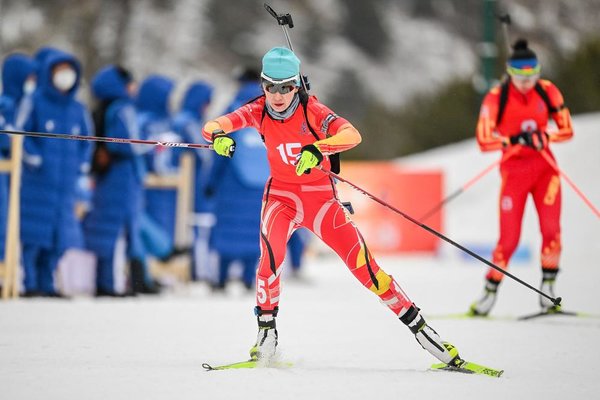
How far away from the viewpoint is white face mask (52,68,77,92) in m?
10.5

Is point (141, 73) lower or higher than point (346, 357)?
higher

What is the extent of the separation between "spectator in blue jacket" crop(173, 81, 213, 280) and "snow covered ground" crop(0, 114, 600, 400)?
670 millimetres

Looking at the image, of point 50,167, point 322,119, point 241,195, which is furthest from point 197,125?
point 322,119

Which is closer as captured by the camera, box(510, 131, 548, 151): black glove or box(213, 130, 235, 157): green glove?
box(213, 130, 235, 157): green glove

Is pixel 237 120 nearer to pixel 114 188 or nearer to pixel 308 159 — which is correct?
pixel 308 159

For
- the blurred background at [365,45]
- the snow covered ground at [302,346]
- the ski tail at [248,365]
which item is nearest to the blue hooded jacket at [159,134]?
the snow covered ground at [302,346]

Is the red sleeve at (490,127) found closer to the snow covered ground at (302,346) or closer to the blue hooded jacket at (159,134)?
the snow covered ground at (302,346)

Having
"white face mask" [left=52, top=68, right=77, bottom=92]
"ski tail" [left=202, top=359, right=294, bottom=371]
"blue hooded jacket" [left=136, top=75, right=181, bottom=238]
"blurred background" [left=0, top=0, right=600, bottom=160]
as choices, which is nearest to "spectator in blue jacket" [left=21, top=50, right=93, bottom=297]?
"white face mask" [left=52, top=68, right=77, bottom=92]

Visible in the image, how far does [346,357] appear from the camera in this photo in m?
6.85

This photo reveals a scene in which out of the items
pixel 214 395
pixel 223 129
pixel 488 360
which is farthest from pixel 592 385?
pixel 223 129

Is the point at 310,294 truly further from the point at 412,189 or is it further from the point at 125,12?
the point at 125,12

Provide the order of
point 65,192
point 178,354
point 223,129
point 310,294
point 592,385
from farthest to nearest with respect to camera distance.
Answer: point 310,294 < point 65,192 < point 178,354 < point 223,129 < point 592,385

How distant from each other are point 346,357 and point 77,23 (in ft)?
A: 79.3

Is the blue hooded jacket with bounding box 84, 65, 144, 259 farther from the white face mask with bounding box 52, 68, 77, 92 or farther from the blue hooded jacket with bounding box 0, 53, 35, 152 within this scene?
the blue hooded jacket with bounding box 0, 53, 35, 152
